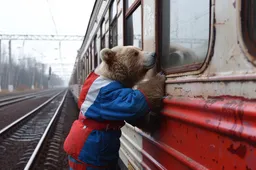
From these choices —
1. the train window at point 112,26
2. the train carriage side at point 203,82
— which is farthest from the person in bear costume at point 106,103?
the train window at point 112,26

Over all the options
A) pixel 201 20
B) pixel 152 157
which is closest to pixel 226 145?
pixel 201 20

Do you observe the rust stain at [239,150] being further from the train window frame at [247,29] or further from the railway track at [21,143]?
the railway track at [21,143]

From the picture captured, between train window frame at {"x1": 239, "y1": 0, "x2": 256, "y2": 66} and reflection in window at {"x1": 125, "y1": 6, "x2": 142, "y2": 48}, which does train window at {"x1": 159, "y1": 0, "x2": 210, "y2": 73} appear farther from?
reflection in window at {"x1": 125, "y1": 6, "x2": 142, "y2": 48}

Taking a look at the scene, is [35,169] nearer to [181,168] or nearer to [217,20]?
[181,168]

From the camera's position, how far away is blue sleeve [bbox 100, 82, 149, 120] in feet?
5.93

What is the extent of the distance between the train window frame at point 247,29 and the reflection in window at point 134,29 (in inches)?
57.6

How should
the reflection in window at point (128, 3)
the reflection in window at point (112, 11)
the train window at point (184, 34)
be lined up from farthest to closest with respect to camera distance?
the reflection in window at point (112, 11) → the reflection in window at point (128, 3) → the train window at point (184, 34)

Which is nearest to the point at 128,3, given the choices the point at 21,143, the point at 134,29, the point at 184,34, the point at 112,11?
the point at 134,29

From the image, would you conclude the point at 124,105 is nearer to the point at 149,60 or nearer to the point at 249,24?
the point at 149,60

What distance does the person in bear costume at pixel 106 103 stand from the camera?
1950 mm

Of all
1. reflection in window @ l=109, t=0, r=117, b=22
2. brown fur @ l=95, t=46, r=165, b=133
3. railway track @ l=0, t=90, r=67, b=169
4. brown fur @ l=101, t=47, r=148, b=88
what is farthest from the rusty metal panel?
railway track @ l=0, t=90, r=67, b=169

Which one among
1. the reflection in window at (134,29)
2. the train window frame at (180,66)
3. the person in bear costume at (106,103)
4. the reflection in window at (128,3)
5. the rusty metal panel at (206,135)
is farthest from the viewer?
the reflection in window at (128,3)

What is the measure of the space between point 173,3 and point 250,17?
2.69ft

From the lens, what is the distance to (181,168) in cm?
161
